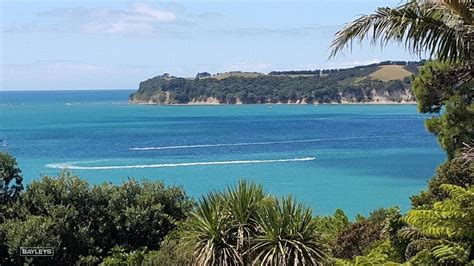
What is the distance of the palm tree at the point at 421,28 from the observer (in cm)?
723

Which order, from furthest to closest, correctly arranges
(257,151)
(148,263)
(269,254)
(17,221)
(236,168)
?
(257,151)
(236,168)
(17,221)
(148,263)
(269,254)

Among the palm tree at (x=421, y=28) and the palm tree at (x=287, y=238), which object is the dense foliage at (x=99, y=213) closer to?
the palm tree at (x=287, y=238)

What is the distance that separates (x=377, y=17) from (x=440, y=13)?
67cm

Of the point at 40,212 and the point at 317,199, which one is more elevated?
the point at 40,212

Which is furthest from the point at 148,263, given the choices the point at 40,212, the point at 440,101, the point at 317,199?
the point at 317,199

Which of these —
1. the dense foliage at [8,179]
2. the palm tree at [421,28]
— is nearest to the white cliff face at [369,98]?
the dense foliage at [8,179]

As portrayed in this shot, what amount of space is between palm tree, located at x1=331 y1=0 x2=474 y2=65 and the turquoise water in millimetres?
15977

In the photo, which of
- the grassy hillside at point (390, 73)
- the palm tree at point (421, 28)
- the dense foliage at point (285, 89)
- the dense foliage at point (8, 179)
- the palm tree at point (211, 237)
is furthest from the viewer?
the dense foliage at point (285, 89)

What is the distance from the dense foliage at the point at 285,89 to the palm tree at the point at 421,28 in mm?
152833

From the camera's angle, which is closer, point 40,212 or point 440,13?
point 440,13

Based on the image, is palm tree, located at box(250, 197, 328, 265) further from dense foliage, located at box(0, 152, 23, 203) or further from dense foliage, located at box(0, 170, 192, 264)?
dense foliage, located at box(0, 152, 23, 203)

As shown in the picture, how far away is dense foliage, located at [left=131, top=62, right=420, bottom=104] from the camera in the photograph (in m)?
163

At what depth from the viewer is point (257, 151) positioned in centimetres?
7162

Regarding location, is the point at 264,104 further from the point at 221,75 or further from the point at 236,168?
the point at 236,168
